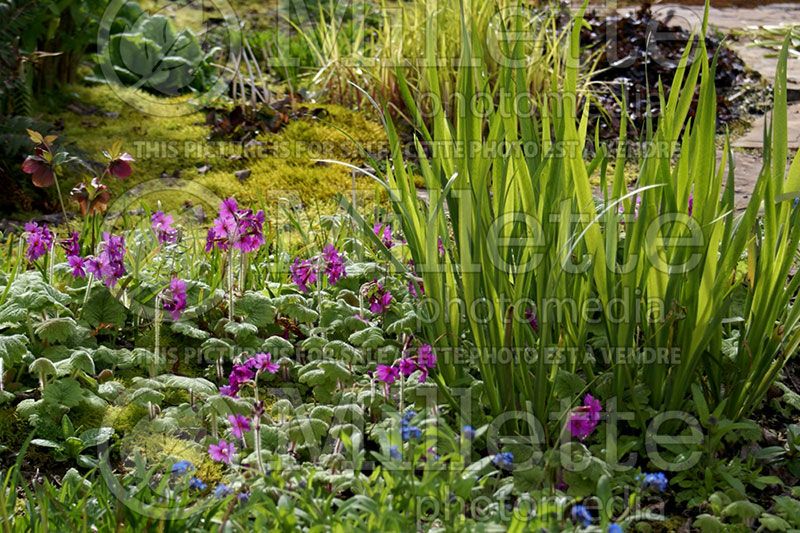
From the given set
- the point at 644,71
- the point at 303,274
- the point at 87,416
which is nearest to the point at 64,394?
the point at 87,416

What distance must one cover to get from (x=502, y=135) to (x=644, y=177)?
36 centimetres

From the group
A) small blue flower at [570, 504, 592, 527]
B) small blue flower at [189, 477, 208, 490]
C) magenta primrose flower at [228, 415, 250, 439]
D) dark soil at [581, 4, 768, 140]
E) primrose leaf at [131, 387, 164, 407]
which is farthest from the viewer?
dark soil at [581, 4, 768, 140]

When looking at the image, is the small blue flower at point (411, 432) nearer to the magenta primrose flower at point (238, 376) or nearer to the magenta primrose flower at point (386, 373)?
the magenta primrose flower at point (386, 373)

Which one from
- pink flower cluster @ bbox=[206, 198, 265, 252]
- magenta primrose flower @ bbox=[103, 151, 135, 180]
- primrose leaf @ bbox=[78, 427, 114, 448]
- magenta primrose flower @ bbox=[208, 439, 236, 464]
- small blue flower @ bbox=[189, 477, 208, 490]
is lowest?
primrose leaf @ bbox=[78, 427, 114, 448]

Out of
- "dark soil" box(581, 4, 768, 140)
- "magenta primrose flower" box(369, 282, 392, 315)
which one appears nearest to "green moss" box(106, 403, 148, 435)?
"magenta primrose flower" box(369, 282, 392, 315)

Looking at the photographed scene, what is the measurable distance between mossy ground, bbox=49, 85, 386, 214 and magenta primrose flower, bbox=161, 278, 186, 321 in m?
1.70

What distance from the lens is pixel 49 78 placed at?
573 cm

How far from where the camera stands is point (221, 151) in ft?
17.3

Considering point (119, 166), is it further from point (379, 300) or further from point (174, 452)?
point (174, 452)

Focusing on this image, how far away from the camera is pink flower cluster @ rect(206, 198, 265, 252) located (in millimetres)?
2920

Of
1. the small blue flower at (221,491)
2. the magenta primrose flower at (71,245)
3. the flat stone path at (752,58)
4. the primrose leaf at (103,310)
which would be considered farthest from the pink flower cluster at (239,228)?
the flat stone path at (752,58)

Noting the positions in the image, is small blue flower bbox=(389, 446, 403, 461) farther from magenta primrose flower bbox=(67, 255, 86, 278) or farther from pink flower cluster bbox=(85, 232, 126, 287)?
magenta primrose flower bbox=(67, 255, 86, 278)

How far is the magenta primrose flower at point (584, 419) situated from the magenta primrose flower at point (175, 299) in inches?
48.1

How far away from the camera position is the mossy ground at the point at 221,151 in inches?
189
